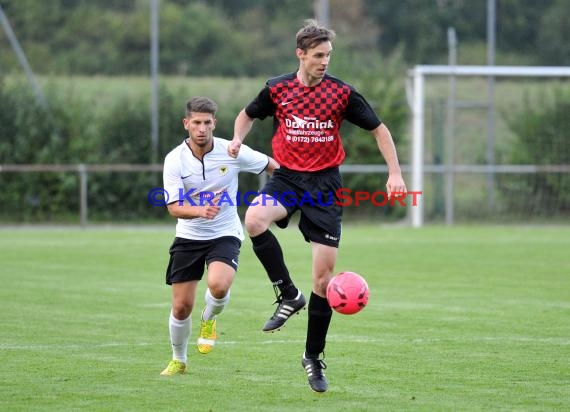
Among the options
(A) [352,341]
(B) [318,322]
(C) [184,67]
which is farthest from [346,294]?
(C) [184,67]

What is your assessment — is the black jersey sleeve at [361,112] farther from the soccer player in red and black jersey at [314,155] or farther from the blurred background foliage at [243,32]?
the blurred background foliage at [243,32]

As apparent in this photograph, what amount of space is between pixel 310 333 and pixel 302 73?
5.70ft

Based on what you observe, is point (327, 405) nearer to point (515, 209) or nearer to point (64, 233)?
point (64, 233)

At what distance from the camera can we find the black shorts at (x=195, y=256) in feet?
26.4

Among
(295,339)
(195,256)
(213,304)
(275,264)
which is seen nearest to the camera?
(275,264)

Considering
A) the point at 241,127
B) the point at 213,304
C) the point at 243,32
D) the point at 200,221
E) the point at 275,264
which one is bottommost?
the point at 213,304

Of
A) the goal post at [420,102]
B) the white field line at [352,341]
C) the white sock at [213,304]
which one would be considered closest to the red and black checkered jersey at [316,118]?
the white sock at [213,304]

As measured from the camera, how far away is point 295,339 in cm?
968

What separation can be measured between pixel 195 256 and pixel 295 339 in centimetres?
193

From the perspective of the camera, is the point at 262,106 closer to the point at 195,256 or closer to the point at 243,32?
the point at 195,256

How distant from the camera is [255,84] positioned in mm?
31141

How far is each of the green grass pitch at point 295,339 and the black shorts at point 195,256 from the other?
69 centimetres

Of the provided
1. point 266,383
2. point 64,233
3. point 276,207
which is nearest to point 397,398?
point 266,383
